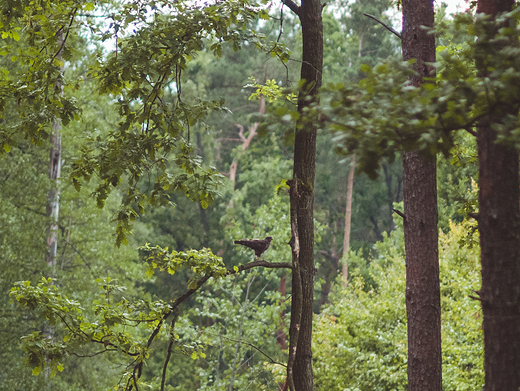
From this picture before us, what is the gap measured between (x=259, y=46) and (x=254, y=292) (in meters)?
17.7

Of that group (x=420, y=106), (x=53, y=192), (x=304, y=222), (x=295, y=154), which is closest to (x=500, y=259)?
(x=420, y=106)

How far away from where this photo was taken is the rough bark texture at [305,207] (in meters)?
3.53

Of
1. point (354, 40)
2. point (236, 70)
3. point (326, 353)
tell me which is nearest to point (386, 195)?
point (354, 40)

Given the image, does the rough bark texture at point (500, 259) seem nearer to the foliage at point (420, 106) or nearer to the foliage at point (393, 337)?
the foliage at point (420, 106)

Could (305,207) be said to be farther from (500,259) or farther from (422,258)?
(500,259)

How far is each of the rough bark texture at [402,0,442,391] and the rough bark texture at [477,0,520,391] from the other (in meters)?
1.77

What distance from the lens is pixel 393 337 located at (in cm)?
1015

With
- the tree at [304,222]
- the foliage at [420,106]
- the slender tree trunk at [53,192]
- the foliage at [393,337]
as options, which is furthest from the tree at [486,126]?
the slender tree trunk at [53,192]

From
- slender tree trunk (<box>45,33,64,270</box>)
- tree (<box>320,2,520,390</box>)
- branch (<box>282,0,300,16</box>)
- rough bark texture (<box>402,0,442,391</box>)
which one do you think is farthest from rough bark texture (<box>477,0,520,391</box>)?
slender tree trunk (<box>45,33,64,270</box>)

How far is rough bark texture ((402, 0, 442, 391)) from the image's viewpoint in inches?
152

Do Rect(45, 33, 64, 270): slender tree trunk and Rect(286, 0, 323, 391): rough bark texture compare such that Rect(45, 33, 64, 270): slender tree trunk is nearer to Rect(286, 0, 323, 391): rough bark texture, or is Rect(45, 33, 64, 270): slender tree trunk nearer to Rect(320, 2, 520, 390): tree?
Rect(286, 0, 323, 391): rough bark texture

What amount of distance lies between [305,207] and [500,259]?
1.77 metres

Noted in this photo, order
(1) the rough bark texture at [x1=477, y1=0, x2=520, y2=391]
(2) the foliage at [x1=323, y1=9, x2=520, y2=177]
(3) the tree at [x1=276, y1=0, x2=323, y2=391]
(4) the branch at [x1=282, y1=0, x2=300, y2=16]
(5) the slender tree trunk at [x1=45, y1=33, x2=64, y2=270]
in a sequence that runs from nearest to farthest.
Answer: (2) the foliage at [x1=323, y1=9, x2=520, y2=177]
(1) the rough bark texture at [x1=477, y1=0, x2=520, y2=391]
(3) the tree at [x1=276, y1=0, x2=323, y2=391]
(4) the branch at [x1=282, y1=0, x2=300, y2=16]
(5) the slender tree trunk at [x1=45, y1=33, x2=64, y2=270]

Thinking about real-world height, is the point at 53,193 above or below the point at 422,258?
above
